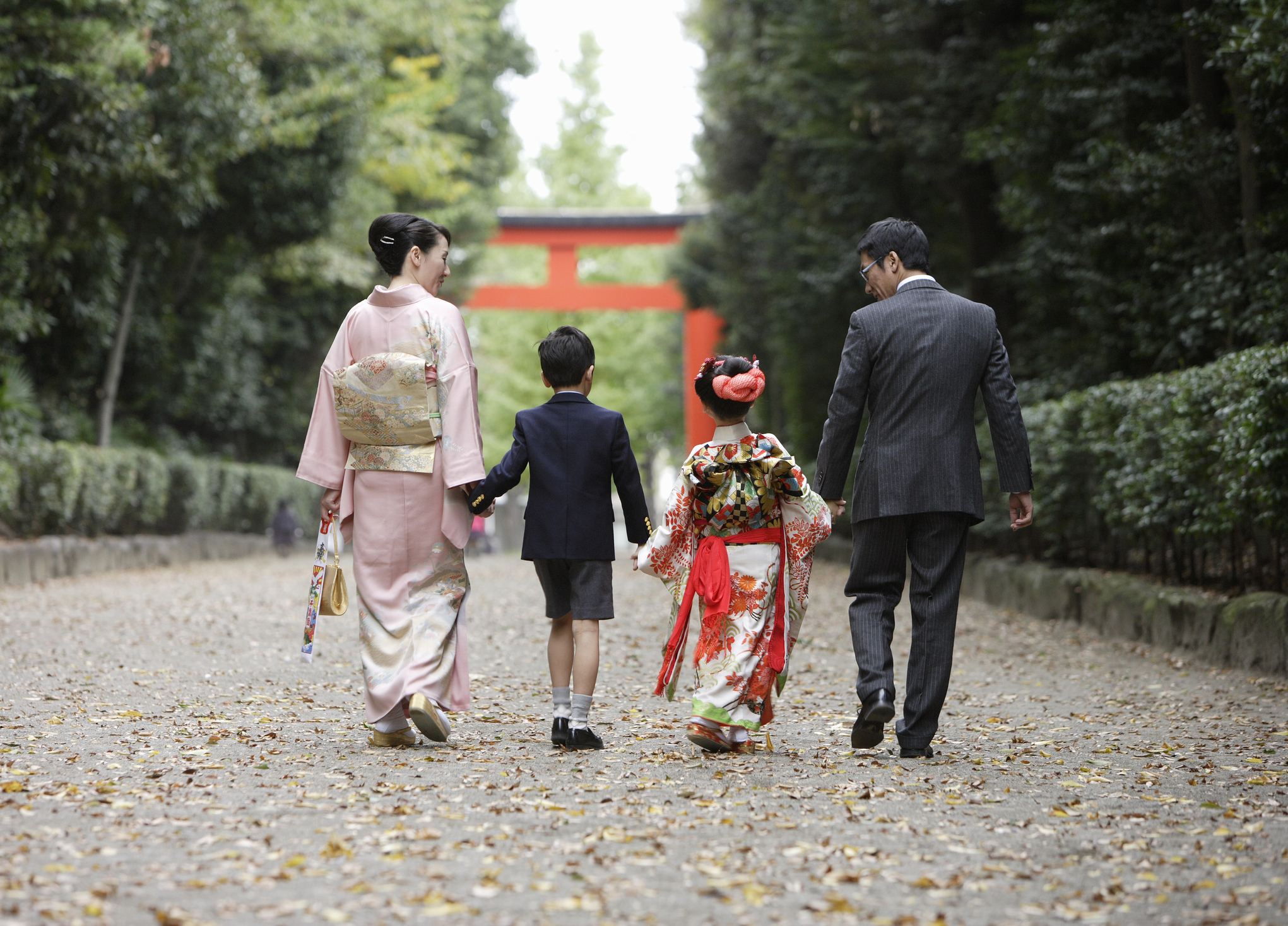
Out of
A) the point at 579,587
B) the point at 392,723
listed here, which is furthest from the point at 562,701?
the point at 392,723

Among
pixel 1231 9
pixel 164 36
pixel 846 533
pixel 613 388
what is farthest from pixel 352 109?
pixel 613 388

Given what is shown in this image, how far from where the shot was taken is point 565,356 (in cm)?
502

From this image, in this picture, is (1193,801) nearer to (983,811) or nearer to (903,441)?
(983,811)

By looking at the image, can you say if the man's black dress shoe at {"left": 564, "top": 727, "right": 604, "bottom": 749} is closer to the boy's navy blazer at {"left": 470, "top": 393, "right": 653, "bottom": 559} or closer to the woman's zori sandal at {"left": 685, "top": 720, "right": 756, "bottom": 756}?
the woman's zori sandal at {"left": 685, "top": 720, "right": 756, "bottom": 756}

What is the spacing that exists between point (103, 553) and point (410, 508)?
1254 centimetres

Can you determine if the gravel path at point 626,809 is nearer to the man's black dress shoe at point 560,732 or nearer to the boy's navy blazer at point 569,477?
the man's black dress shoe at point 560,732

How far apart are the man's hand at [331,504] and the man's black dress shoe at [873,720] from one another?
216cm

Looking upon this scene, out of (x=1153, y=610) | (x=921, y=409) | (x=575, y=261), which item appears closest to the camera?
(x=921, y=409)

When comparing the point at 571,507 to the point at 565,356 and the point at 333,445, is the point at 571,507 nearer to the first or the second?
the point at 565,356

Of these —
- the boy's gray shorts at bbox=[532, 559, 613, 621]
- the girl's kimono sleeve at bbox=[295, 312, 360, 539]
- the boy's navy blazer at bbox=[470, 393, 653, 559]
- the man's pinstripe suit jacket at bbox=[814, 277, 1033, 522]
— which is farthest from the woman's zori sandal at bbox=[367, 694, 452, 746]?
the man's pinstripe suit jacket at bbox=[814, 277, 1033, 522]

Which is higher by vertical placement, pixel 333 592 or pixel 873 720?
pixel 333 592

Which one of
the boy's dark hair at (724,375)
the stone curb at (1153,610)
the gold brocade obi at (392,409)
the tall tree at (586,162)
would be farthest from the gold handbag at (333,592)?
the tall tree at (586,162)

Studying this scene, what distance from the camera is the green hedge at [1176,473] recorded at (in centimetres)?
691

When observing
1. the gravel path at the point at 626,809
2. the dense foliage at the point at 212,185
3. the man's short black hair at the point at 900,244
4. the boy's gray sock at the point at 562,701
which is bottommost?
the gravel path at the point at 626,809
